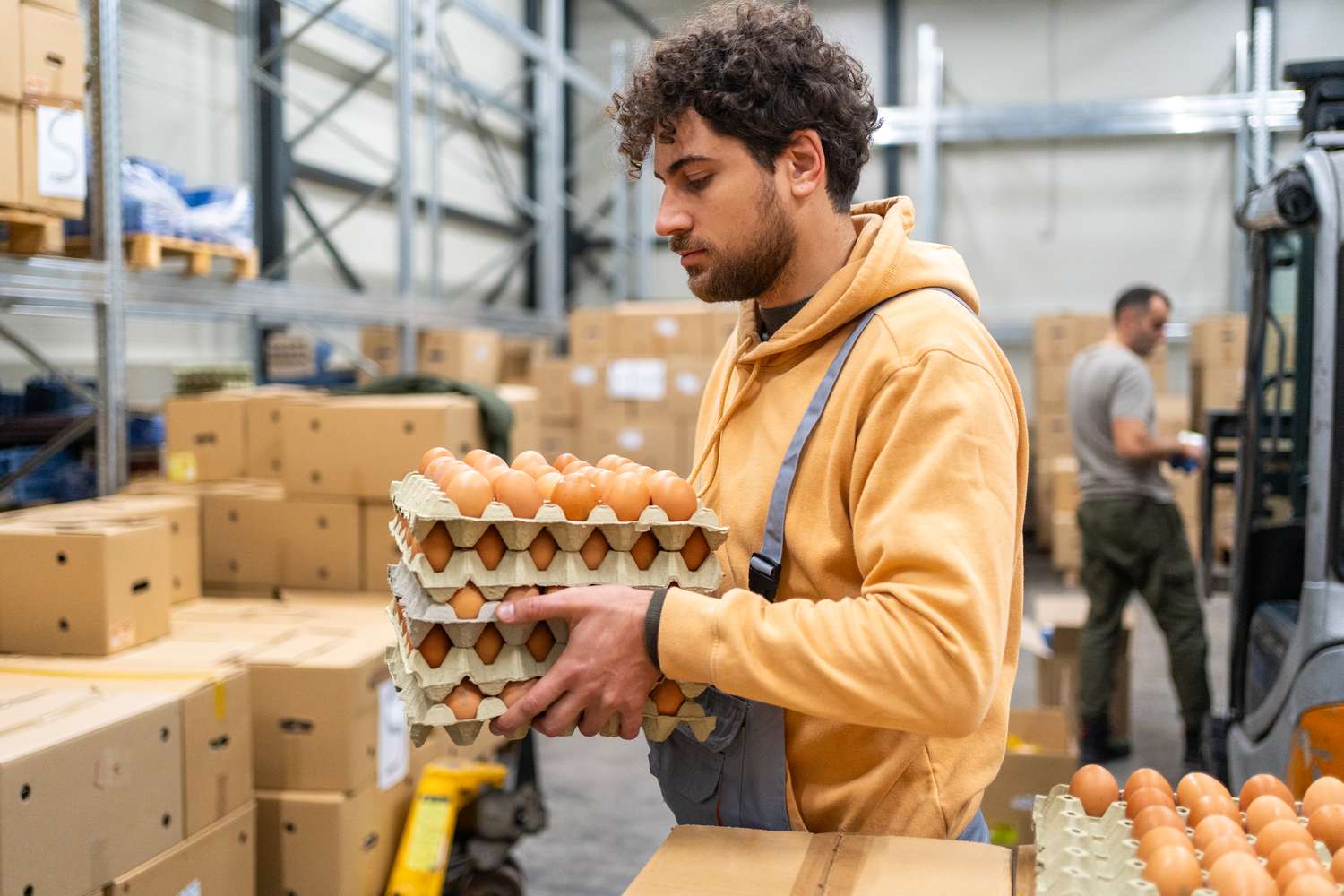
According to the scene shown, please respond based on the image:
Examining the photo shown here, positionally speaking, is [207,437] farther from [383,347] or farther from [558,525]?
[558,525]

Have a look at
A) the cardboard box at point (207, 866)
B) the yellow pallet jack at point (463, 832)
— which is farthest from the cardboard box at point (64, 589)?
the yellow pallet jack at point (463, 832)

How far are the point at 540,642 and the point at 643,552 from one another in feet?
0.63

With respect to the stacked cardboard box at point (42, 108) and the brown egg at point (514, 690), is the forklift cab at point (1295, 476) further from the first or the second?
the stacked cardboard box at point (42, 108)

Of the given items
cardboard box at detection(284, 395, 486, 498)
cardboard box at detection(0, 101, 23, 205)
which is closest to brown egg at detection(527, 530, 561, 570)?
cardboard box at detection(284, 395, 486, 498)

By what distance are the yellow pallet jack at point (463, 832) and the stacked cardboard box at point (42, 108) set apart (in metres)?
2.34

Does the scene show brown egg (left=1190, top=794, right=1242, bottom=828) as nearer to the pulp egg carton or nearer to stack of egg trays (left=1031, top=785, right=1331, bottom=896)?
stack of egg trays (left=1031, top=785, right=1331, bottom=896)

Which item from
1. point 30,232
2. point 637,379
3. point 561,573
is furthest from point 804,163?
point 637,379

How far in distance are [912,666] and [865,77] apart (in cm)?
90

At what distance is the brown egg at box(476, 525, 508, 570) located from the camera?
158 centimetres

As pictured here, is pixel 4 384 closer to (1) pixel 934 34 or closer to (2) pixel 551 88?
(2) pixel 551 88

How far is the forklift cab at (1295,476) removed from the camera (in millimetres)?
2619

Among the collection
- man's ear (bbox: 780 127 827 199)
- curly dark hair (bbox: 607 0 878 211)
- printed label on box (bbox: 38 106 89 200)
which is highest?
printed label on box (bbox: 38 106 89 200)

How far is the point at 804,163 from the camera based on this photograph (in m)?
1.60

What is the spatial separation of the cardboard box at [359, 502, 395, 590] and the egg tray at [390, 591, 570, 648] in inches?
115
